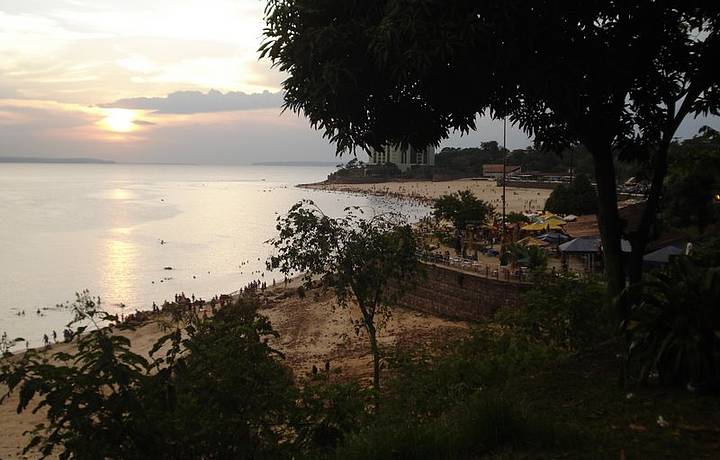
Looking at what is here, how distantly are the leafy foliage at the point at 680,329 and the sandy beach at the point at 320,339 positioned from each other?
43.5 ft

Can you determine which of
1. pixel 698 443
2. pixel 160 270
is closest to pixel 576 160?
pixel 160 270

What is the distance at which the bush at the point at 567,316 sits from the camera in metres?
10.4

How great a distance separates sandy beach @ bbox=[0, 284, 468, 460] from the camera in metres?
19.2

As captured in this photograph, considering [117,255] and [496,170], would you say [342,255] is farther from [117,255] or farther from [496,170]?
[496,170]

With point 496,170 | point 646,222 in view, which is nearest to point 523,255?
point 646,222

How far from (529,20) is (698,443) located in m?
4.36

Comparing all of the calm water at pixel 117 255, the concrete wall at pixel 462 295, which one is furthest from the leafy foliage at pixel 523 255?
the calm water at pixel 117 255

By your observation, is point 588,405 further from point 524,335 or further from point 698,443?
point 524,335

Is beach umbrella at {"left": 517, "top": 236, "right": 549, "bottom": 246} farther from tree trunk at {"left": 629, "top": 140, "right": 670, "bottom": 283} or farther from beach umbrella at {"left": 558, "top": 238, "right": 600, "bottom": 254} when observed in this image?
tree trunk at {"left": 629, "top": 140, "right": 670, "bottom": 283}

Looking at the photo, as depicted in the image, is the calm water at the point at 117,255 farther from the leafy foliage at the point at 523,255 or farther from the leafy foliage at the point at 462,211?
the leafy foliage at the point at 523,255

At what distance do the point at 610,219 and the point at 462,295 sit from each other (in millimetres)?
17799

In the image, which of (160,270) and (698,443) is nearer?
(698,443)

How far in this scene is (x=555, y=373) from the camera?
716cm

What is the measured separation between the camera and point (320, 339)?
86.9 ft
